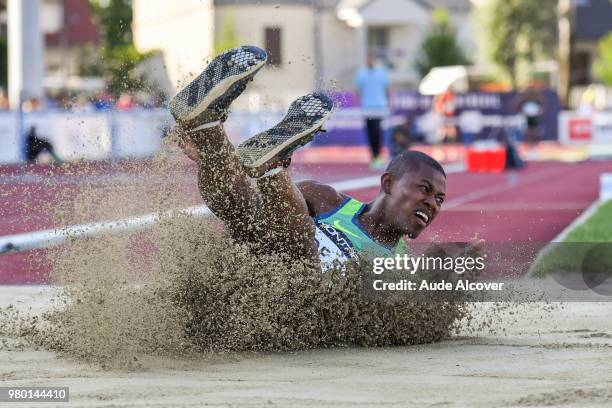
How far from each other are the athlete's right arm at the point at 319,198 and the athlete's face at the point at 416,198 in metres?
0.28

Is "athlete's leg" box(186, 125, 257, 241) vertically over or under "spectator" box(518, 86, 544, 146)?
over

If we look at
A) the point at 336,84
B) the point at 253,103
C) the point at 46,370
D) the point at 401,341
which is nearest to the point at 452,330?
the point at 401,341

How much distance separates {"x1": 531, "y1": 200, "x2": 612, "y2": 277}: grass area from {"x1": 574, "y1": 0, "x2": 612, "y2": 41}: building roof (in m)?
64.4

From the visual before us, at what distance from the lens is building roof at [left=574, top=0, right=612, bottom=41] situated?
72062 millimetres

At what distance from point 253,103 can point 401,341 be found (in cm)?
1873

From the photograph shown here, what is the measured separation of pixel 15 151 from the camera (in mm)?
19984

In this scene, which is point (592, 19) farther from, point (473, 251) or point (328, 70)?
point (473, 251)

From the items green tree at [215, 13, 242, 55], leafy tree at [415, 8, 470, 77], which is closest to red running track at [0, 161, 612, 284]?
green tree at [215, 13, 242, 55]

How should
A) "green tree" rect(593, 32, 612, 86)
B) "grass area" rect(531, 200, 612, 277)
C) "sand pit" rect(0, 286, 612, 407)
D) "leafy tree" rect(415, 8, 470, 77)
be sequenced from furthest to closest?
"leafy tree" rect(415, 8, 470, 77) → "green tree" rect(593, 32, 612, 86) → "grass area" rect(531, 200, 612, 277) → "sand pit" rect(0, 286, 612, 407)

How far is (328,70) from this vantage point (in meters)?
54.7

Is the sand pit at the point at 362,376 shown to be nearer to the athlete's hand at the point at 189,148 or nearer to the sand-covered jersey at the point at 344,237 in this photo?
the sand-covered jersey at the point at 344,237

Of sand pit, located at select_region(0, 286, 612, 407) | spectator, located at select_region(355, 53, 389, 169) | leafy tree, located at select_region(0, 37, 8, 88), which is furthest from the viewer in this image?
leafy tree, located at select_region(0, 37, 8, 88)

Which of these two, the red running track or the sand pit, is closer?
the sand pit

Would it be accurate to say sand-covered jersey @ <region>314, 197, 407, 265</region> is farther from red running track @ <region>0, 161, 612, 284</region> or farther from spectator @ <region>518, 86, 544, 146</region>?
spectator @ <region>518, 86, 544, 146</region>
